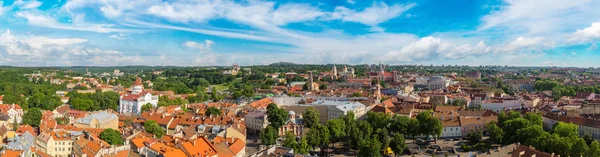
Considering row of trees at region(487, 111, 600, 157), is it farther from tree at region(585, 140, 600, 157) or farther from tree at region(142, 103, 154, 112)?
tree at region(142, 103, 154, 112)

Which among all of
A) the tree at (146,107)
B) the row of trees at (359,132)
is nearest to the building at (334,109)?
the row of trees at (359,132)

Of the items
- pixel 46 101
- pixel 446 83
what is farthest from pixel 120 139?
pixel 446 83

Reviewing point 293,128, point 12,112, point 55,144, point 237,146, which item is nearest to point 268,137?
point 237,146

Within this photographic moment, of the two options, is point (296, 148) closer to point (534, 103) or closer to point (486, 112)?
point (486, 112)

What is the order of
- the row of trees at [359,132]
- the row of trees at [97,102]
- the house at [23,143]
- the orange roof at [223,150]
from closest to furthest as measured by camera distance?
the house at [23,143], the orange roof at [223,150], the row of trees at [359,132], the row of trees at [97,102]

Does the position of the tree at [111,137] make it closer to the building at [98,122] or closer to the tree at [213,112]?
the building at [98,122]

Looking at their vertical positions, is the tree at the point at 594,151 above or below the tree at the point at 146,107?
above

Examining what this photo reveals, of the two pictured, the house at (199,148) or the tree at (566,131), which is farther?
the tree at (566,131)
